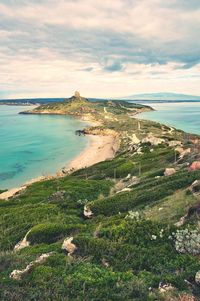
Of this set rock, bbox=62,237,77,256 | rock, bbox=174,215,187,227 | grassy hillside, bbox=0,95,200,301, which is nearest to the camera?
grassy hillside, bbox=0,95,200,301

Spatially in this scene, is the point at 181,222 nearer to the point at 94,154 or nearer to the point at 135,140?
the point at 94,154

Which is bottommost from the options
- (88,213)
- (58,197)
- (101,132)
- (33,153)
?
(33,153)

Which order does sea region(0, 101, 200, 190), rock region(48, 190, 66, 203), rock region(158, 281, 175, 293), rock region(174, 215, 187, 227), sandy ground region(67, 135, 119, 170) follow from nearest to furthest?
rock region(158, 281, 175, 293)
rock region(174, 215, 187, 227)
rock region(48, 190, 66, 203)
sea region(0, 101, 200, 190)
sandy ground region(67, 135, 119, 170)

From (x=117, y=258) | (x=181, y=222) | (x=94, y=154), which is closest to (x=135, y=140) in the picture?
(x=94, y=154)

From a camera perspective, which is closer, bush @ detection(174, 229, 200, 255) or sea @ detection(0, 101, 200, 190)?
bush @ detection(174, 229, 200, 255)

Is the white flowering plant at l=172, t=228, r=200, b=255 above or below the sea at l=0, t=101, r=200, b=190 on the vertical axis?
above

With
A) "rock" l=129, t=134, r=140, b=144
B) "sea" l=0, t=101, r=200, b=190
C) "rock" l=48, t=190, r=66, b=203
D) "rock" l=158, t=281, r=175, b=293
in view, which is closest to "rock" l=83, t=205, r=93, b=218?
"rock" l=48, t=190, r=66, b=203

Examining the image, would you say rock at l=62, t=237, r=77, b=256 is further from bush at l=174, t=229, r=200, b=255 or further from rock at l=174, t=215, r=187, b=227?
rock at l=174, t=215, r=187, b=227
